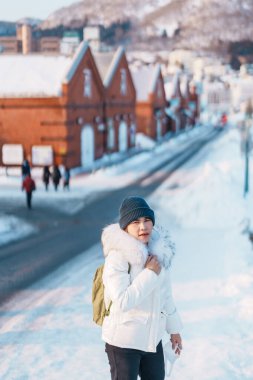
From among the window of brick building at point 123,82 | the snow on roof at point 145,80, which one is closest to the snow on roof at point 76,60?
the window of brick building at point 123,82

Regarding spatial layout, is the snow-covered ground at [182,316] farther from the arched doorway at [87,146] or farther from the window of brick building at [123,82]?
the window of brick building at [123,82]

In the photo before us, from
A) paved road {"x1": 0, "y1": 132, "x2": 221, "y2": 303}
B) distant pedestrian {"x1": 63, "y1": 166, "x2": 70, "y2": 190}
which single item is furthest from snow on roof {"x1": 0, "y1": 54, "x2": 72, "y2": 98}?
paved road {"x1": 0, "y1": 132, "x2": 221, "y2": 303}

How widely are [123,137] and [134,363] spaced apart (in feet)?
125

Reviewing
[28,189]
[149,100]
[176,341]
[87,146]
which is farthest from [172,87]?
[176,341]

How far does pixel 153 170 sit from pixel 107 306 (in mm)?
28124

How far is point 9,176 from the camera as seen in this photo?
2681 cm

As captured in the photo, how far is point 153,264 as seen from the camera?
3695mm

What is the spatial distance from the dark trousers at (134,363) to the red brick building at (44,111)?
25688 millimetres

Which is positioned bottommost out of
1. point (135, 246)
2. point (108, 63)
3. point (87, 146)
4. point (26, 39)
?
point (87, 146)

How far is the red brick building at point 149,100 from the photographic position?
51.8m

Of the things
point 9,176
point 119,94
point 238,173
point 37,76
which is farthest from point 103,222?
point 119,94

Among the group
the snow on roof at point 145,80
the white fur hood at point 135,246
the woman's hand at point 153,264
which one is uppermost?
the white fur hood at point 135,246

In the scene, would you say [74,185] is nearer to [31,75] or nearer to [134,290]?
[31,75]

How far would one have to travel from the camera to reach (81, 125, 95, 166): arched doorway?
3228cm
